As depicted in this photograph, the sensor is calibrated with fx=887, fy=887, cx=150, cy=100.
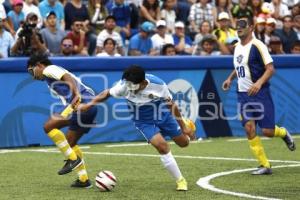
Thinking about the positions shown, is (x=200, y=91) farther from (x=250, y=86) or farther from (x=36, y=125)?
(x=250, y=86)

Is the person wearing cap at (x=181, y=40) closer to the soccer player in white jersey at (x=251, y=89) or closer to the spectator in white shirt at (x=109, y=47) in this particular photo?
the spectator in white shirt at (x=109, y=47)

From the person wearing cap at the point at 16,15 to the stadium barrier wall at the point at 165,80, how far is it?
275 centimetres

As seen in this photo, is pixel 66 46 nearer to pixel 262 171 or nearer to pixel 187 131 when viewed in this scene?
pixel 262 171

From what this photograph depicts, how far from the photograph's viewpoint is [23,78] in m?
15.4

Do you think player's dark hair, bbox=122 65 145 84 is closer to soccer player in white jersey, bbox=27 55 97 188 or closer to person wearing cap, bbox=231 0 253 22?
soccer player in white jersey, bbox=27 55 97 188

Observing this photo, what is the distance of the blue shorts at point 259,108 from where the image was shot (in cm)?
1198

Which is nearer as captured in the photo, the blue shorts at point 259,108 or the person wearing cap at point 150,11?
the blue shorts at point 259,108

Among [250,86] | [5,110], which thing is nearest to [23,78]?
[5,110]

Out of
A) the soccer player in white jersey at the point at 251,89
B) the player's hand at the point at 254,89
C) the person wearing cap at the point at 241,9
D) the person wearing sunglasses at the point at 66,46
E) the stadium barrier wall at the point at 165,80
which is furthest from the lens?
the person wearing cap at the point at 241,9

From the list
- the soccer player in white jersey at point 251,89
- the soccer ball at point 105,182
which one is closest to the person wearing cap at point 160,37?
the soccer player in white jersey at point 251,89

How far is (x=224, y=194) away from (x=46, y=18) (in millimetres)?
8783

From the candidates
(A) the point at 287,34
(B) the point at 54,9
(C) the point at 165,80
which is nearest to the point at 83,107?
(C) the point at 165,80

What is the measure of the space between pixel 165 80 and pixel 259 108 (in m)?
4.52

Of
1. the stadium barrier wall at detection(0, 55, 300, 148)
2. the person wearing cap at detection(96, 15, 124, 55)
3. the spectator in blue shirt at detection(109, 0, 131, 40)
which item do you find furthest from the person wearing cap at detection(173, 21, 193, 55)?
the stadium barrier wall at detection(0, 55, 300, 148)
